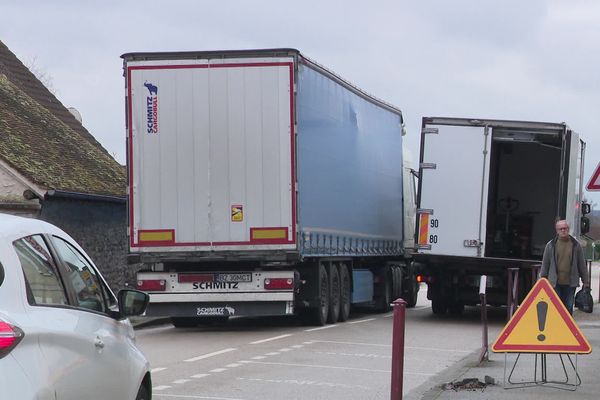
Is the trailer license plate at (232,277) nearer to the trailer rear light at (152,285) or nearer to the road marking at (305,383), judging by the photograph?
the trailer rear light at (152,285)

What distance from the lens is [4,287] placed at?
5.00 m

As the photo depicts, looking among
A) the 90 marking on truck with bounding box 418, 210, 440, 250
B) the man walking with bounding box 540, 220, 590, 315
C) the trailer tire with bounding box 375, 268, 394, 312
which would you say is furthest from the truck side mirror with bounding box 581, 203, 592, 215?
the man walking with bounding box 540, 220, 590, 315

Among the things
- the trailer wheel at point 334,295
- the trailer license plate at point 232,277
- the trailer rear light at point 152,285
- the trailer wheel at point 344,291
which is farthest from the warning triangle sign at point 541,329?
the trailer wheel at point 344,291

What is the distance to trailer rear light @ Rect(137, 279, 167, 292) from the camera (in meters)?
18.8

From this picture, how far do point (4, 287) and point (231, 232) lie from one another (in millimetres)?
13517

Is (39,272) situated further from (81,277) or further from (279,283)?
(279,283)

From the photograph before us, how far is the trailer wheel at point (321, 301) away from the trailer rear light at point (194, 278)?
200 centimetres

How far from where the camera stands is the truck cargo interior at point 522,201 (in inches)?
978

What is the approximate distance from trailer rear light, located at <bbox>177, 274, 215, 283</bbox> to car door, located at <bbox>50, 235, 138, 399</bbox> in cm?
1198

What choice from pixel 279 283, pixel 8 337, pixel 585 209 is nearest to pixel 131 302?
pixel 8 337

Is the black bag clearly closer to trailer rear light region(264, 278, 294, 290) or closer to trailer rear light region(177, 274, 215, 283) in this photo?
trailer rear light region(264, 278, 294, 290)

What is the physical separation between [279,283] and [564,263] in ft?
16.5

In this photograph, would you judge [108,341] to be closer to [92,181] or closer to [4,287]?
[4,287]

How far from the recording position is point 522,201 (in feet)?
82.7
